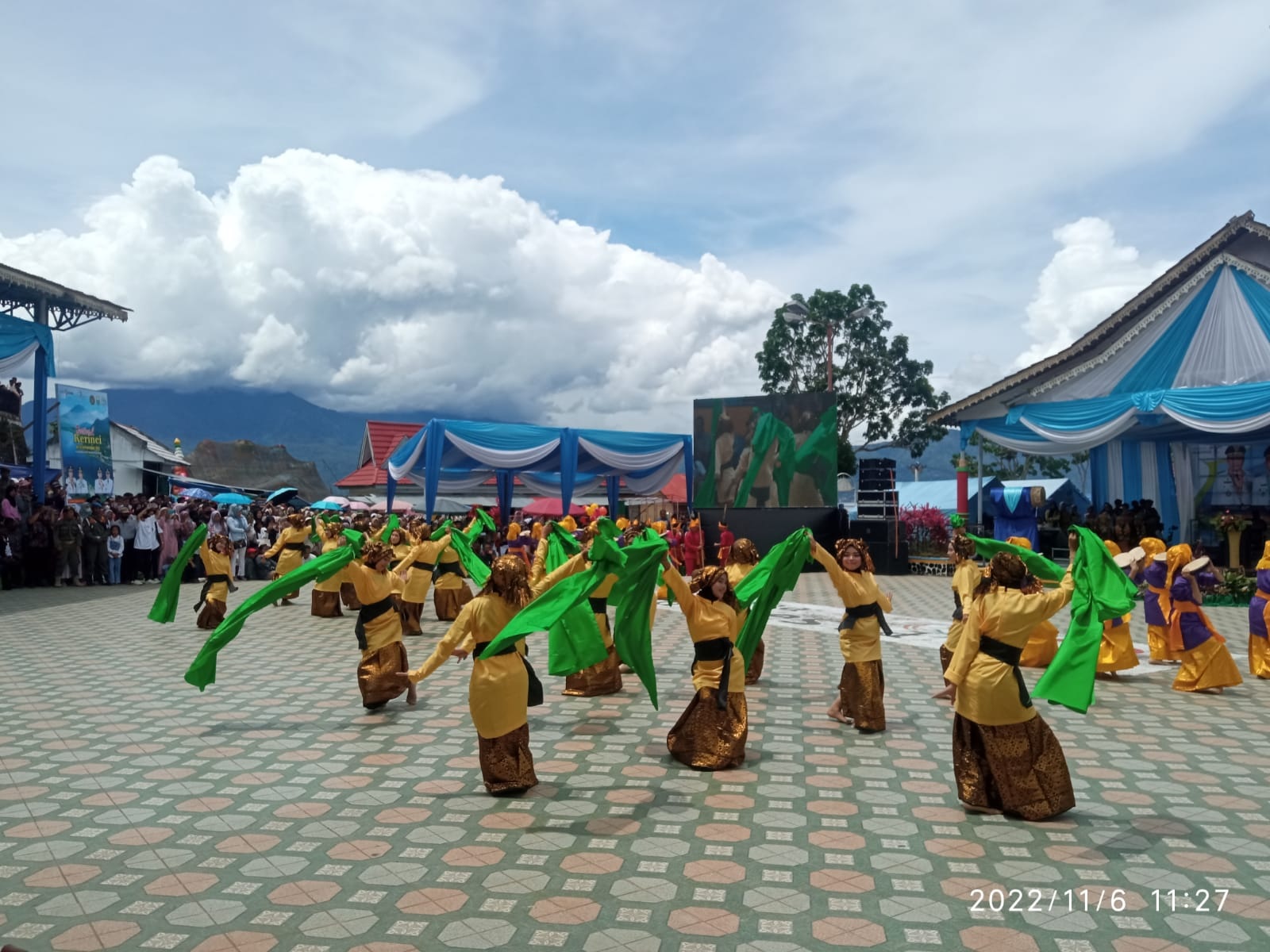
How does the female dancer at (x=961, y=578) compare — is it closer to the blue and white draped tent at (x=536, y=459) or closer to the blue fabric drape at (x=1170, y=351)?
the blue fabric drape at (x=1170, y=351)

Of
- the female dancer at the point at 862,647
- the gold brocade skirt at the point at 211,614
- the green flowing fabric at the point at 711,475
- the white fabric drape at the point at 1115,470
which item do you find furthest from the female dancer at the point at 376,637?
the white fabric drape at the point at 1115,470

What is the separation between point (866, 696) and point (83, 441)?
20057 mm

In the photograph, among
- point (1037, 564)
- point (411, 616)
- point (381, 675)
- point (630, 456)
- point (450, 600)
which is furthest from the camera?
point (630, 456)

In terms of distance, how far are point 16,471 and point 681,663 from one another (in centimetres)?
1725

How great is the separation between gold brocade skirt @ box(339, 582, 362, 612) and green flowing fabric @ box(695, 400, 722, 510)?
10.3 meters

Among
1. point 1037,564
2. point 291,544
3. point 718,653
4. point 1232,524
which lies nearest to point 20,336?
point 291,544

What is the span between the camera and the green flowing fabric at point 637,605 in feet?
19.7

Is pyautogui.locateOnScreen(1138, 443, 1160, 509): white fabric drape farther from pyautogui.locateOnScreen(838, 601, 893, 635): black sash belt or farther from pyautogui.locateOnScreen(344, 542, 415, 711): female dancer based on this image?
pyautogui.locateOnScreen(344, 542, 415, 711): female dancer

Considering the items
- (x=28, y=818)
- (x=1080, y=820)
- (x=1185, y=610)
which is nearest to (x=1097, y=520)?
(x=1185, y=610)

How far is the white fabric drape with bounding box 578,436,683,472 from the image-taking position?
873 inches

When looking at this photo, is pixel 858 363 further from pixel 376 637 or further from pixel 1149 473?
pixel 376 637

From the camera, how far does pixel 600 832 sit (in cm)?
478
